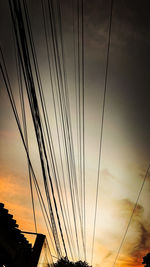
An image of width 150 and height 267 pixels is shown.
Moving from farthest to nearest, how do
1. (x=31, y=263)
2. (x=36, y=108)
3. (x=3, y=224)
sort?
1. (x=31, y=263)
2. (x=3, y=224)
3. (x=36, y=108)

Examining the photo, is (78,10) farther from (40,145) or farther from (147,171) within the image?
(147,171)

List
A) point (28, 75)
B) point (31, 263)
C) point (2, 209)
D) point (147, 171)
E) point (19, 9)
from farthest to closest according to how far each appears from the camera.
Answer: point (147, 171), point (31, 263), point (2, 209), point (28, 75), point (19, 9)

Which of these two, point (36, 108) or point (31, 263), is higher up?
point (36, 108)

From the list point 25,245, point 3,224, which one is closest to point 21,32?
point 3,224

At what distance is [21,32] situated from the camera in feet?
8.84

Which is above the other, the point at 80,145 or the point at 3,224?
the point at 80,145

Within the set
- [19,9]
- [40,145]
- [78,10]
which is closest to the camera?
[19,9]

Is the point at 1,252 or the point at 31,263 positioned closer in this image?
the point at 1,252

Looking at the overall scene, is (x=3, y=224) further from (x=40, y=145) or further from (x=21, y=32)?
(x=21, y=32)

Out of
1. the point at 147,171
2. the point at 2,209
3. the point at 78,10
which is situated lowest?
the point at 2,209

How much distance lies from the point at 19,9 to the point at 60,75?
2.10 m

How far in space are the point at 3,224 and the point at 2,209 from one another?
76 centimetres

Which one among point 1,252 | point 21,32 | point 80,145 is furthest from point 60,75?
point 1,252

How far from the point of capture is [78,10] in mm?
4297
